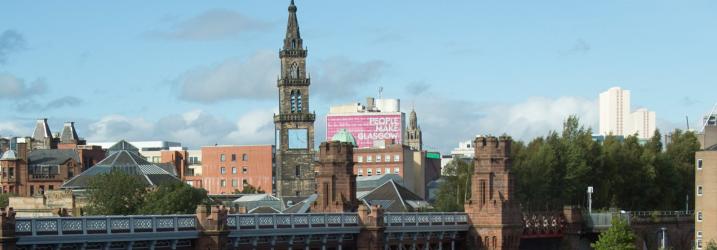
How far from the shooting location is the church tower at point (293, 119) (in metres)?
176

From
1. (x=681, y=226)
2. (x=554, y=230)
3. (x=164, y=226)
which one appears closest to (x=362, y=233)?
(x=164, y=226)

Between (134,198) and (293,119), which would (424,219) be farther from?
(293,119)

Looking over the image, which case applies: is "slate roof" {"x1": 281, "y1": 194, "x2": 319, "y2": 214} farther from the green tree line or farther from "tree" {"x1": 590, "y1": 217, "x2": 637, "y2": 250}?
"tree" {"x1": 590, "y1": 217, "x2": 637, "y2": 250}

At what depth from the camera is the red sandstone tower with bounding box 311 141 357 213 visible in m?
79.8

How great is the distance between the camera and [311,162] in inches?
6954

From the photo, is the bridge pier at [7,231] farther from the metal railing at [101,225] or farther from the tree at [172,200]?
the tree at [172,200]

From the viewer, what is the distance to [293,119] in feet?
582

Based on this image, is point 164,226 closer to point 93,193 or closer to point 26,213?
point 93,193

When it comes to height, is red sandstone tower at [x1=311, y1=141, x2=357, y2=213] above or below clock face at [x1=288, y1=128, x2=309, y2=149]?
below

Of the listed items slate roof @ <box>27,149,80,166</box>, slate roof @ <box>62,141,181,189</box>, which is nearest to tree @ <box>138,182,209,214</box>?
slate roof @ <box>62,141,181,189</box>

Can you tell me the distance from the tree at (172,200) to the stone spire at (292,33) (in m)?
59.8

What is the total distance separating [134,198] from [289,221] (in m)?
55.4

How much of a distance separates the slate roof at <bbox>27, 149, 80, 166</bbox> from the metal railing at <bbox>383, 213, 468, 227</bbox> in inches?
4002

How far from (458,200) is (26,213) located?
146 ft
